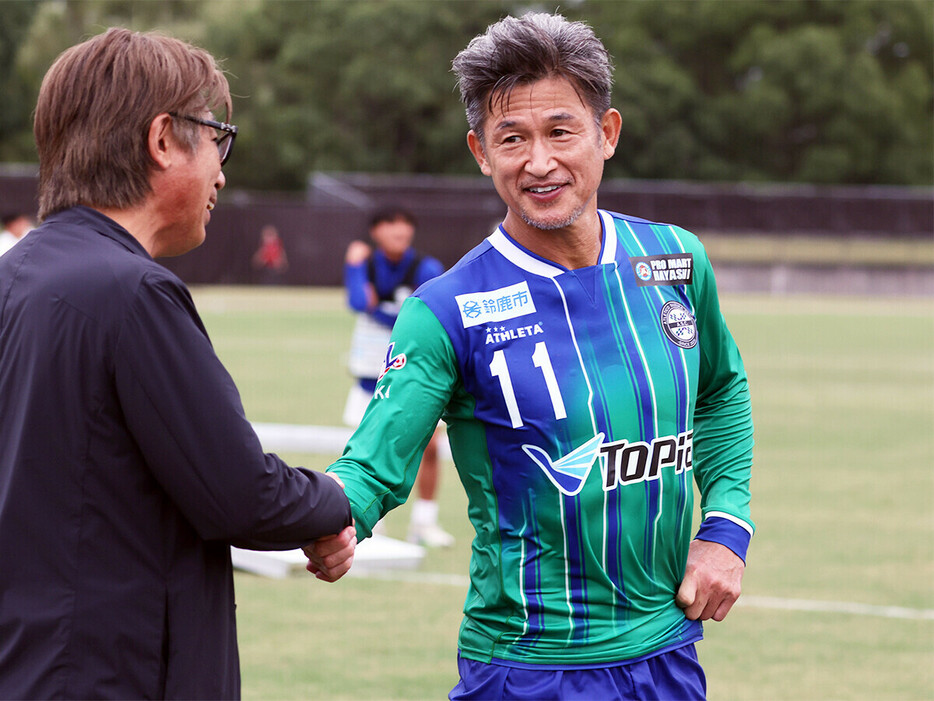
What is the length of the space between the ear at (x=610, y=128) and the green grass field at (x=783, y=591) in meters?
3.12

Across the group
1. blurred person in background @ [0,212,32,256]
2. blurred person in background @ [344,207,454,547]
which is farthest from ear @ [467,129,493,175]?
blurred person in background @ [0,212,32,256]

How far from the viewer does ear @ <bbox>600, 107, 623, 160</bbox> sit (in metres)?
3.25

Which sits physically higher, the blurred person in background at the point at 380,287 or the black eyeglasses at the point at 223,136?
the black eyeglasses at the point at 223,136

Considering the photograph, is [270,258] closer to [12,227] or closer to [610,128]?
[12,227]

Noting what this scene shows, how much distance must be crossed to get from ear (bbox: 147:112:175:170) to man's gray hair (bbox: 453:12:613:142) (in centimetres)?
87

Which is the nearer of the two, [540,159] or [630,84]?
[540,159]

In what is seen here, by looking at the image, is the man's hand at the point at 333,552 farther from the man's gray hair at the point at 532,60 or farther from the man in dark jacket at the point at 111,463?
the man's gray hair at the point at 532,60

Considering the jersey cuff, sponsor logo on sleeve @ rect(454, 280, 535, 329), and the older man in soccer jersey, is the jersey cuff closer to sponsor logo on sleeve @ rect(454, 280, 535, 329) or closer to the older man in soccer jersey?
the older man in soccer jersey

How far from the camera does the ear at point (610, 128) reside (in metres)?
3.25

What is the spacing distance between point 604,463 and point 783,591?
4.88 metres

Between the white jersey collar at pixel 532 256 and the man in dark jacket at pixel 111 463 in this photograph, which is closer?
the man in dark jacket at pixel 111 463

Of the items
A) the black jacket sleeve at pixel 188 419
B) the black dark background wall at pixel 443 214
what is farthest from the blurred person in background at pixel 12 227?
the black dark background wall at pixel 443 214

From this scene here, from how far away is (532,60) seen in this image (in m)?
3.09

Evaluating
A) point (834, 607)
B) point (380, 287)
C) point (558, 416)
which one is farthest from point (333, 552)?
point (380, 287)
